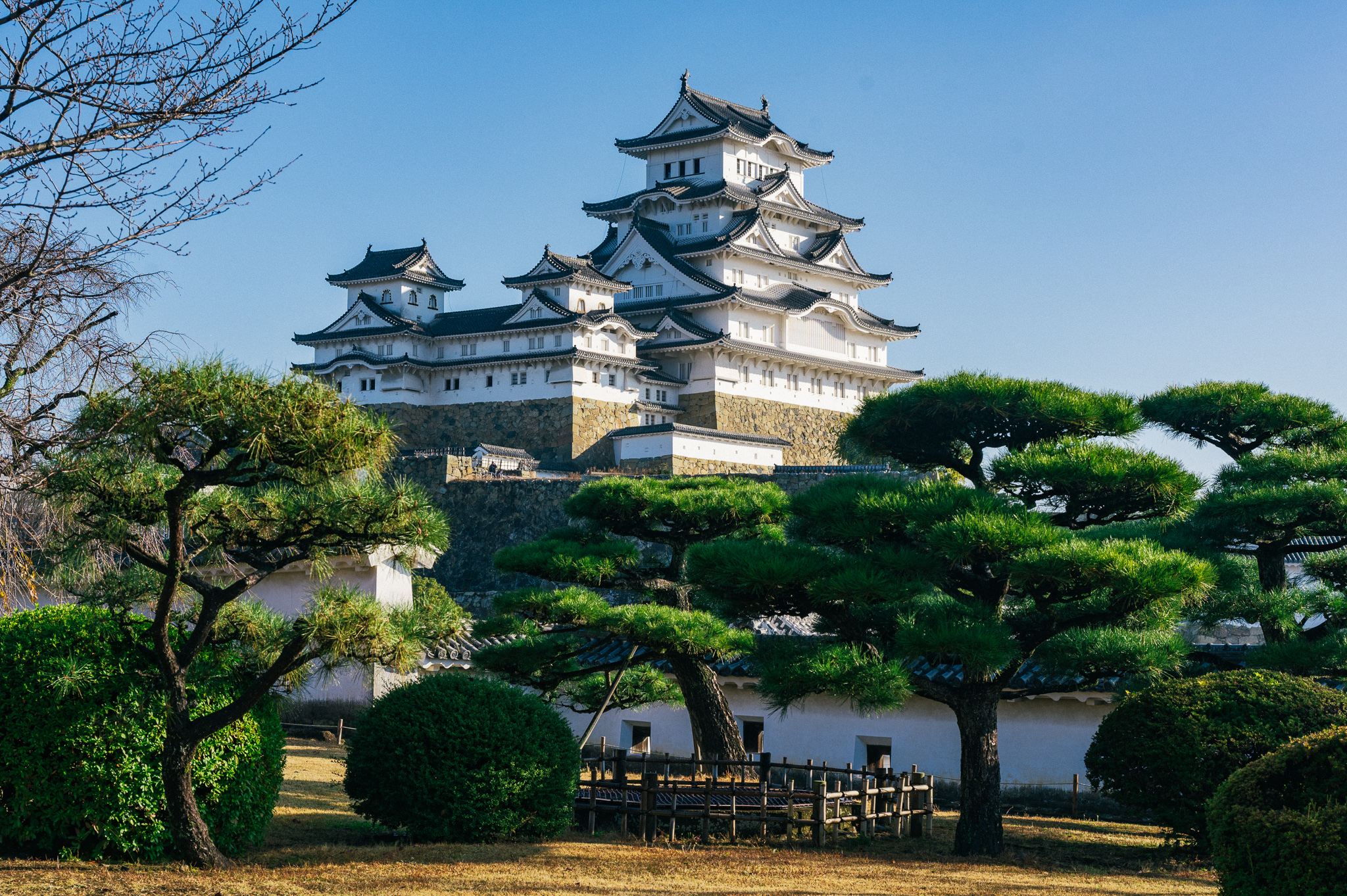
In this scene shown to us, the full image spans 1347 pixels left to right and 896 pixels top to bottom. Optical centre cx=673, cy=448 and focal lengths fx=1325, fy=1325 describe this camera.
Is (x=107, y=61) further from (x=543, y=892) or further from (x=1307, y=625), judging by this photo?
(x=1307, y=625)

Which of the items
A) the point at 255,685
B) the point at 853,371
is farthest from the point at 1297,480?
the point at 853,371

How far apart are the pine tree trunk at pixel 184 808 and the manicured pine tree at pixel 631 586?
3769mm

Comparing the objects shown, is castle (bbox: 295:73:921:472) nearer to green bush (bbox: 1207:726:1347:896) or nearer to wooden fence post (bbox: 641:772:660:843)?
wooden fence post (bbox: 641:772:660:843)

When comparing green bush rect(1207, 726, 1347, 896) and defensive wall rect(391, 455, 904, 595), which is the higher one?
defensive wall rect(391, 455, 904, 595)

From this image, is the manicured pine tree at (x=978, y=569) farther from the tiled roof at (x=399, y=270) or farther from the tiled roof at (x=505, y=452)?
the tiled roof at (x=399, y=270)

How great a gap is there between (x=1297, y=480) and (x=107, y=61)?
37.6ft

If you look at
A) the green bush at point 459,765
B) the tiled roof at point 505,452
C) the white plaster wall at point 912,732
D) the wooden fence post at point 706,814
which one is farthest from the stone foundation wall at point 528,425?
the green bush at point 459,765

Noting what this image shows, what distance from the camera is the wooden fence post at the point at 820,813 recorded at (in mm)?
10945

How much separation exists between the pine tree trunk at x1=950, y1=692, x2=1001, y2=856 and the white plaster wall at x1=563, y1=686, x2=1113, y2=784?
363cm

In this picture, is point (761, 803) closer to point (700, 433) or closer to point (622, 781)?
point (622, 781)

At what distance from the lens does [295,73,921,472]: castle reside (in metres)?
37.7

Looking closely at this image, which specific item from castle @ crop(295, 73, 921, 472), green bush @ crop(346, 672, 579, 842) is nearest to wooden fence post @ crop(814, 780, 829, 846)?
green bush @ crop(346, 672, 579, 842)

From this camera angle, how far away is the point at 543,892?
840 centimetres

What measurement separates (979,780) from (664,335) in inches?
1164
